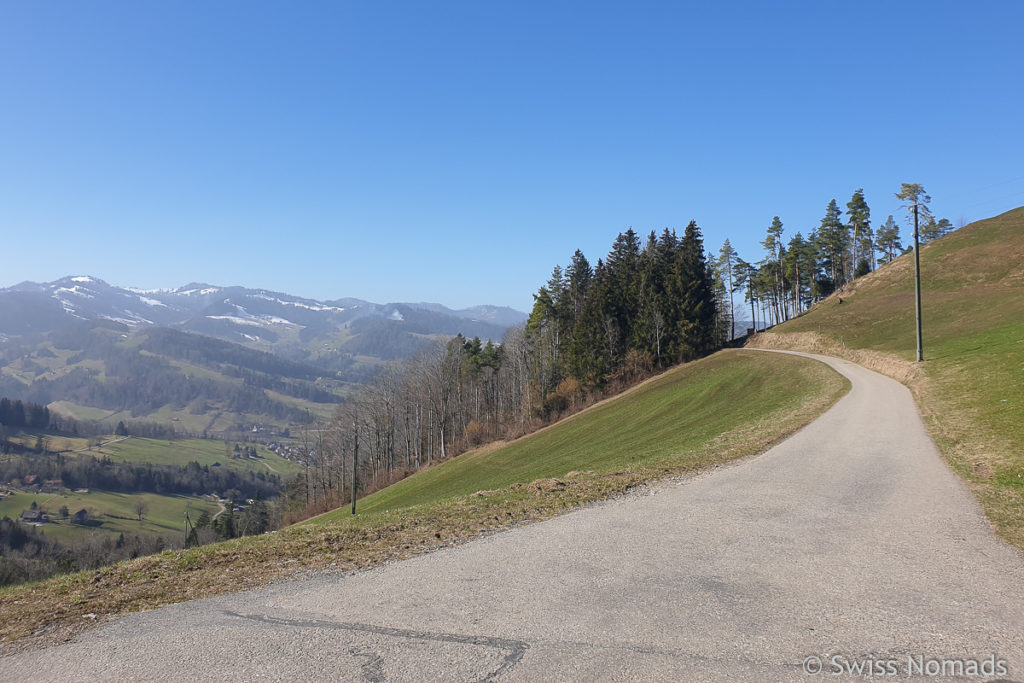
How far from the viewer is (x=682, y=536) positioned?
9125mm

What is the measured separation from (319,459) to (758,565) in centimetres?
8248

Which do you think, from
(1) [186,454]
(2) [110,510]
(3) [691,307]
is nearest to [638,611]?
(3) [691,307]

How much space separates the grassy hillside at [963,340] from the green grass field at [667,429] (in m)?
4.51

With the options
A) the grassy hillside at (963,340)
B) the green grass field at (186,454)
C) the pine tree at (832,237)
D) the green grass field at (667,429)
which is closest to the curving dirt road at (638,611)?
the grassy hillside at (963,340)

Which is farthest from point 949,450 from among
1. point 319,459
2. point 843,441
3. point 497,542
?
point 319,459

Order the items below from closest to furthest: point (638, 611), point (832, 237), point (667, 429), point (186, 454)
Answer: point (638, 611) < point (667, 429) < point (832, 237) < point (186, 454)

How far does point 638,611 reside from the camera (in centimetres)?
639

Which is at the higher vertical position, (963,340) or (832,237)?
(832,237)

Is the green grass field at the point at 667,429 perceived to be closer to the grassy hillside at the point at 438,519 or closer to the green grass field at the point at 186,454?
the grassy hillside at the point at 438,519

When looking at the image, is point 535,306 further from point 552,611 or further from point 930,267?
point 552,611

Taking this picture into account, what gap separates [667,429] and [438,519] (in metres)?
20.7

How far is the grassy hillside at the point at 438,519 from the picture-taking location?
7.80 metres

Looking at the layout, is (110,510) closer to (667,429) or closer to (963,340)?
(667,429)

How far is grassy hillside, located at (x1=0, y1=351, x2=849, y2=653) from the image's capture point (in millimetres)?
7801
